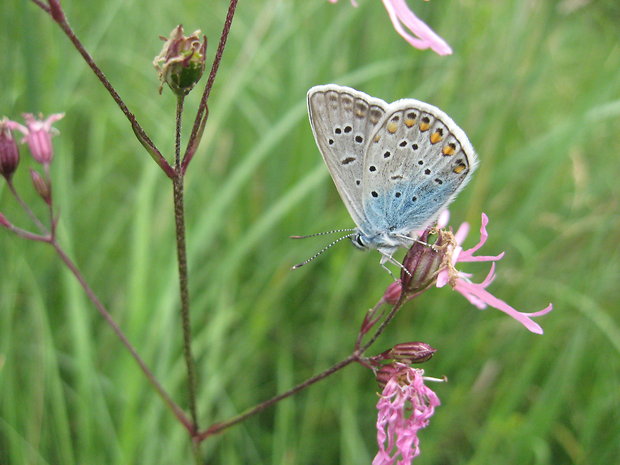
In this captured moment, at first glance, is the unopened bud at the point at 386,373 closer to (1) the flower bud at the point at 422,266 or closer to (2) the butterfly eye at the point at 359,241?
(1) the flower bud at the point at 422,266

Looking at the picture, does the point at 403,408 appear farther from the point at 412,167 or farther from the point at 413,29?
the point at 413,29

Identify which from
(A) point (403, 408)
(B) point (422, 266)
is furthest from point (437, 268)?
(A) point (403, 408)

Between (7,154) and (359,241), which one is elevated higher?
(7,154)

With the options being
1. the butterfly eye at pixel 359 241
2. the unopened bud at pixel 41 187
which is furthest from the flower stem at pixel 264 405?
the unopened bud at pixel 41 187

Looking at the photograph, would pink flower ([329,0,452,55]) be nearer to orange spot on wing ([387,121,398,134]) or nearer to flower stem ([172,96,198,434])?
orange spot on wing ([387,121,398,134])

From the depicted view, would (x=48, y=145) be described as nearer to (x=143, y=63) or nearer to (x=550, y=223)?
(x=143, y=63)

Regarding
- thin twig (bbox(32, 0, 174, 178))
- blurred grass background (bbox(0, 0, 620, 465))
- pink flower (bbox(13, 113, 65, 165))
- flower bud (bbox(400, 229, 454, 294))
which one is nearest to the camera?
thin twig (bbox(32, 0, 174, 178))

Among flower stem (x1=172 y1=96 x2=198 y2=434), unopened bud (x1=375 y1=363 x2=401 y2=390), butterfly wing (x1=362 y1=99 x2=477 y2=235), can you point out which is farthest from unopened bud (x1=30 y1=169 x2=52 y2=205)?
unopened bud (x1=375 y1=363 x2=401 y2=390)
